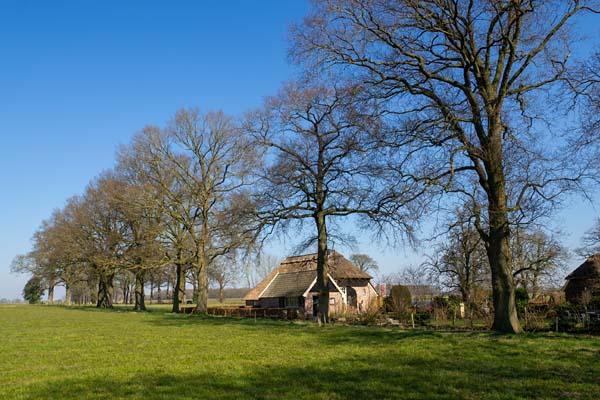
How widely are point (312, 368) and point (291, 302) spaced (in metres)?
37.9

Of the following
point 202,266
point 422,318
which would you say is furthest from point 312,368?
point 202,266

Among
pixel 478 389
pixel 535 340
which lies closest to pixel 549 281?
pixel 535 340

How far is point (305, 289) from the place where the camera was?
4753 cm

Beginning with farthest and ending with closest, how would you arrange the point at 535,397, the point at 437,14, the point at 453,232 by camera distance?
the point at 453,232 → the point at 437,14 → the point at 535,397

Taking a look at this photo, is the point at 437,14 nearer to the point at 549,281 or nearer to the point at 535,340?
the point at 535,340

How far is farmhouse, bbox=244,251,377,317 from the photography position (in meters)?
47.6

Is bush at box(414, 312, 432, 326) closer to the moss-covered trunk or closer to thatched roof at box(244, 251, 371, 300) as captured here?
thatched roof at box(244, 251, 371, 300)

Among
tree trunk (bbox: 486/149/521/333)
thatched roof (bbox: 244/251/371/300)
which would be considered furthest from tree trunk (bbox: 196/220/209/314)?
tree trunk (bbox: 486/149/521/333)

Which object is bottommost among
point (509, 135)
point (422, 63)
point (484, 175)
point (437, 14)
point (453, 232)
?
point (453, 232)

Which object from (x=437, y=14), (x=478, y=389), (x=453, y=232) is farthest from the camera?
(x=453, y=232)

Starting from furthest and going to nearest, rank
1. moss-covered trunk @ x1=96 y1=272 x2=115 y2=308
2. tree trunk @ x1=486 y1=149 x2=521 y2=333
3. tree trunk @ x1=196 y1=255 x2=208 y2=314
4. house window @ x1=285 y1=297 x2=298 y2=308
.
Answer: moss-covered trunk @ x1=96 y1=272 x2=115 y2=308
house window @ x1=285 y1=297 x2=298 y2=308
tree trunk @ x1=196 y1=255 x2=208 y2=314
tree trunk @ x1=486 y1=149 x2=521 y2=333

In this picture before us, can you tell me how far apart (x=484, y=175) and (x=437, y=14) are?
5.79 metres

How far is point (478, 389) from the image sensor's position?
8812 mm

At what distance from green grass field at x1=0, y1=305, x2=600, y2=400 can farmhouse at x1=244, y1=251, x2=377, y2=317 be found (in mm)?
29473
